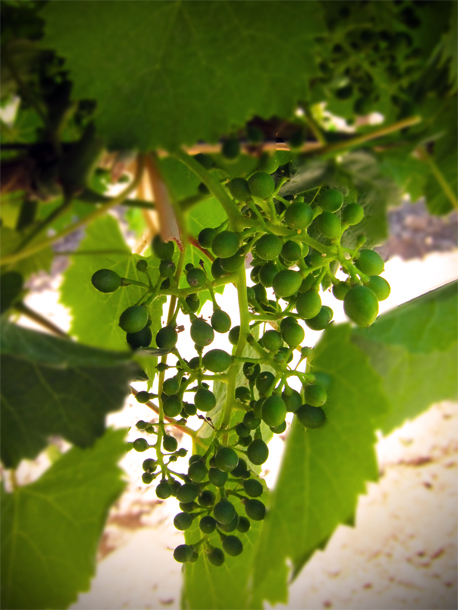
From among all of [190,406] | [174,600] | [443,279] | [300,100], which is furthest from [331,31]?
[174,600]

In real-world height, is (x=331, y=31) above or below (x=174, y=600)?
above

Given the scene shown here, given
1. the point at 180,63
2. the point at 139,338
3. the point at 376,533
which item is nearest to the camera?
the point at 180,63

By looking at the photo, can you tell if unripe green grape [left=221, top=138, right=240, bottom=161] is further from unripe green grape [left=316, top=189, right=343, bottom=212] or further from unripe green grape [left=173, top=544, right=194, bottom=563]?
unripe green grape [left=173, top=544, right=194, bottom=563]

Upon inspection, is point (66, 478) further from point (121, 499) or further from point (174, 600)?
point (174, 600)

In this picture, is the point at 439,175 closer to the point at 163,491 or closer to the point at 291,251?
the point at 291,251

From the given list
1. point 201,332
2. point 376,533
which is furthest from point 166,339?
point 376,533

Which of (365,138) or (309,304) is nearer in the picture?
(365,138)
